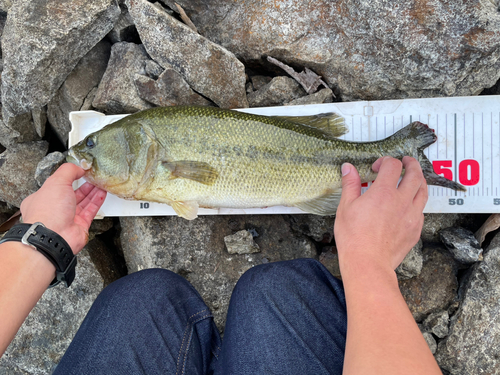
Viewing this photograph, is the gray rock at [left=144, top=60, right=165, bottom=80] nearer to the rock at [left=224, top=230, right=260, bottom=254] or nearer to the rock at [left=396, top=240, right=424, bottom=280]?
the rock at [left=224, top=230, right=260, bottom=254]

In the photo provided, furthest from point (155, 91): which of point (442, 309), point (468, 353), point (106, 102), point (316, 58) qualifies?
point (468, 353)

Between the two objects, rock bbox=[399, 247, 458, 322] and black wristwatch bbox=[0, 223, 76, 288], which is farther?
rock bbox=[399, 247, 458, 322]

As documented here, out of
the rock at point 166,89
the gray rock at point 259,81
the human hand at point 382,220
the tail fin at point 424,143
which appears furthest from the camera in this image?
the gray rock at point 259,81

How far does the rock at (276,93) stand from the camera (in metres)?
3.36

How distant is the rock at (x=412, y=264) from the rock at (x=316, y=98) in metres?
1.62

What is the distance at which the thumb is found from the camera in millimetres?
2322

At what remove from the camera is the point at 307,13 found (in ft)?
10.7

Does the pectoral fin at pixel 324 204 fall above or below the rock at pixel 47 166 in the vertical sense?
below

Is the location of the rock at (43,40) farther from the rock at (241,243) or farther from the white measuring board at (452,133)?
the rock at (241,243)

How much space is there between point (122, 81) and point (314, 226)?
2.37m

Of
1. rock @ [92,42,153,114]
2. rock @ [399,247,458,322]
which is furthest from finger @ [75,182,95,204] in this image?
rock @ [399,247,458,322]

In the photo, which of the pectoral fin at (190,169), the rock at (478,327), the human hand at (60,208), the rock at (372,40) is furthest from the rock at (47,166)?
the rock at (478,327)

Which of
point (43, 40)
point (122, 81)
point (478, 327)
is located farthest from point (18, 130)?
point (478, 327)

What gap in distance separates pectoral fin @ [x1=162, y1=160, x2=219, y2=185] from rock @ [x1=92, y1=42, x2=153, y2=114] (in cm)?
94
